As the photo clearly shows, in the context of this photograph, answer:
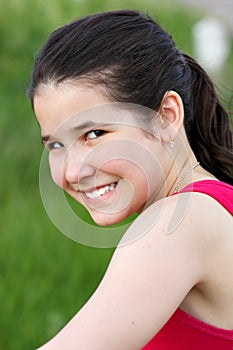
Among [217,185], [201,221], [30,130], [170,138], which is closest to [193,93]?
[170,138]

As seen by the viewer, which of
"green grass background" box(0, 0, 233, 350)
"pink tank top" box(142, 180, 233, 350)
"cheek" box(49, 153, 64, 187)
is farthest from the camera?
"green grass background" box(0, 0, 233, 350)

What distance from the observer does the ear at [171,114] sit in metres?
2.06

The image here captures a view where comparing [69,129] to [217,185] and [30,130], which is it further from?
[30,130]

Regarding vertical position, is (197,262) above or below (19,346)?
above

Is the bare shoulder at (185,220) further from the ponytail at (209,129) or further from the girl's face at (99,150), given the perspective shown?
the ponytail at (209,129)

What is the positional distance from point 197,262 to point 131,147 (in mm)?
307

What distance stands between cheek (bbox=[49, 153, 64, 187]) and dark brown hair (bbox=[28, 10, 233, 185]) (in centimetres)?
17

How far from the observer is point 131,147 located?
1.96m

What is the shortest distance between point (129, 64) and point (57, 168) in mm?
284

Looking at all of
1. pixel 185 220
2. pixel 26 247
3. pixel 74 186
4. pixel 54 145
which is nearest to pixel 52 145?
pixel 54 145

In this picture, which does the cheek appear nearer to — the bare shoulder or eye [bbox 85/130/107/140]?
eye [bbox 85/130/107/140]

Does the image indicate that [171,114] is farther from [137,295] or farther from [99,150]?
[137,295]

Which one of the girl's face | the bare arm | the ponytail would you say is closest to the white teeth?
the girl's face

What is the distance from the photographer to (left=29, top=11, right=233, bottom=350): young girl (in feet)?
5.73
